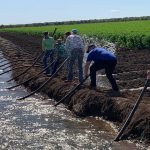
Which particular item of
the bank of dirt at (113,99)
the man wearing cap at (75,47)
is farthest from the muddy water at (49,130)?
the man wearing cap at (75,47)

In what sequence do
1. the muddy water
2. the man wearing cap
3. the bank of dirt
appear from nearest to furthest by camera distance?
the muddy water, the bank of dirt, the man wearing cap

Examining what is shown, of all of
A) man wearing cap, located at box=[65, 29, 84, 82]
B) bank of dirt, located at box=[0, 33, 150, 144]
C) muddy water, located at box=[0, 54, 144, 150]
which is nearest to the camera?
muddy water, located at box=[0, 54, 144, 150]

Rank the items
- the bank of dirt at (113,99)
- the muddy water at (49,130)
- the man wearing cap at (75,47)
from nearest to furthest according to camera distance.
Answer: the muddy water at (49,130)
the bank of dirt at (113,99)
the man wearing cap at (75,47)

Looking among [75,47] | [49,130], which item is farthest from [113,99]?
[75,47]

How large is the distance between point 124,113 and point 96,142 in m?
1.70

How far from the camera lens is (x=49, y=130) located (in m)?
11.6

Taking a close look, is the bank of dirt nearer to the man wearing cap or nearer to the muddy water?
the muddy water

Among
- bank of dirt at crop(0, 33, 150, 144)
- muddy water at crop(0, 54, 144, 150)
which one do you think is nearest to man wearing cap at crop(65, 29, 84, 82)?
bank of dirt at crop(0, 33, 150, 144)

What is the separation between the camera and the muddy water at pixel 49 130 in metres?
10.1

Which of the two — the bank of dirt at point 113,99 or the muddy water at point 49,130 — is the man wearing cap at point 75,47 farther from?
the muddy water at point 49,130

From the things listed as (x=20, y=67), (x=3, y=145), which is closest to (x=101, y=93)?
(x=3, y=145)

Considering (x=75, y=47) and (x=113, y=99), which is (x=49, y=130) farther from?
(x=75, y=47)

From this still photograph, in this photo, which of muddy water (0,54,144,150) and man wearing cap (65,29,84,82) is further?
man wearing cap (65,29,84,82)

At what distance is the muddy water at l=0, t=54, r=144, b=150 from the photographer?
10.1m
